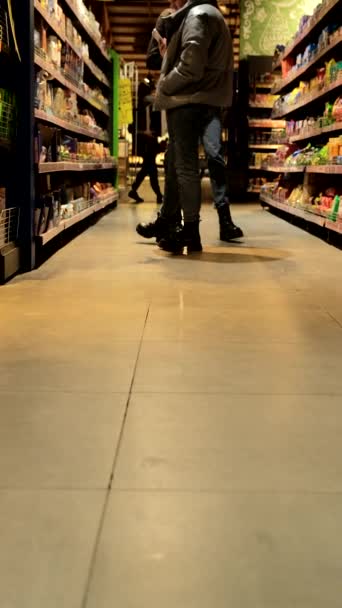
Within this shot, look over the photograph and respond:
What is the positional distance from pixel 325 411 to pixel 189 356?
1.88 ft

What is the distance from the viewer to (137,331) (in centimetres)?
252

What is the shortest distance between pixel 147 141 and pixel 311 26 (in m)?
4.58

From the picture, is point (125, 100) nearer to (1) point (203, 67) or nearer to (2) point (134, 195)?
(2) point (134, 195)

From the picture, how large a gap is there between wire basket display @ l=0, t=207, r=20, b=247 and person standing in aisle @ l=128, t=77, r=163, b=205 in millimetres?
6828

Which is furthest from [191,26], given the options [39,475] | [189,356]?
[39,475]

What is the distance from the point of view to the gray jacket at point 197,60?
14.5ft

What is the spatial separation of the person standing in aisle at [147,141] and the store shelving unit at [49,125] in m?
2.18

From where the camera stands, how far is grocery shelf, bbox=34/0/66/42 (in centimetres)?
414

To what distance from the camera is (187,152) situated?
14.7ft

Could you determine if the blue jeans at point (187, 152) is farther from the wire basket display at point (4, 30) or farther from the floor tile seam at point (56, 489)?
the floor tile seam at point (56, 489)

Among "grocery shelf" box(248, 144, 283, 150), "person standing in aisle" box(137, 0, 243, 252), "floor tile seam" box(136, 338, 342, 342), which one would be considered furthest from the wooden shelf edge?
"grocery shelf" box(248, 144, 283, 150)

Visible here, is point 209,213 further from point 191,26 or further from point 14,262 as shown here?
point 14,262

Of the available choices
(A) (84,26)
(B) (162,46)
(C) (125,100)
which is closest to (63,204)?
(B) (162,46)

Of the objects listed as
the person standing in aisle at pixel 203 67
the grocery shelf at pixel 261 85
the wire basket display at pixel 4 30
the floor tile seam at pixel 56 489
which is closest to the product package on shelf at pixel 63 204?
the person standing in aisle at pixel 203 67
